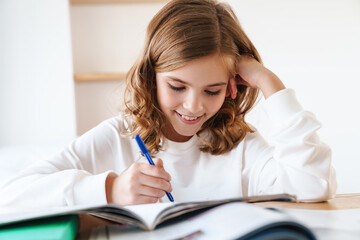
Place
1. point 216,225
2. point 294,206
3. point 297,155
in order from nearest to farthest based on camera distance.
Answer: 1. point 216,225
2. point 294,206
3. point 297,155

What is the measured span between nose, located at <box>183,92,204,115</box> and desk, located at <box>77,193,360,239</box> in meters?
0.33

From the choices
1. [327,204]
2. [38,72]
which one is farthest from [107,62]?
[327,204]

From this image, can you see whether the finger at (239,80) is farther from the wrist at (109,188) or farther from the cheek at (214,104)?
the wrist at (109,188)

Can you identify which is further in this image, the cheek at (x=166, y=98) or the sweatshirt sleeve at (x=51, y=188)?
the cheek at (x=166, y=98)

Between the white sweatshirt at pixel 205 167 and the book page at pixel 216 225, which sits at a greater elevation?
the book page at pixel 216 225

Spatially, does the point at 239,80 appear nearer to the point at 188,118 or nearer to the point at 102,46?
the point at 188,118

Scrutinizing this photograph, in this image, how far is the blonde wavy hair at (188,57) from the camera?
3.21ft

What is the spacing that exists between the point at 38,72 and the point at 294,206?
6.01ft

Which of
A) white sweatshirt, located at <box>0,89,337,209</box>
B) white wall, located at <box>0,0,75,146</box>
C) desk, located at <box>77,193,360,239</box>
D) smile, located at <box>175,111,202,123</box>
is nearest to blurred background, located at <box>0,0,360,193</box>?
white wall, located at <box>0,0,75,146</box>

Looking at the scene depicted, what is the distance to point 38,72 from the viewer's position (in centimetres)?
214

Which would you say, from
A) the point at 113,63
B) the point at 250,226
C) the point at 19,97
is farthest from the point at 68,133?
the point at 250,226

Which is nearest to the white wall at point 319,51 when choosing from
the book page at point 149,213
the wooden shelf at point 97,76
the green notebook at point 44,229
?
the wooden shelf at point 97,76

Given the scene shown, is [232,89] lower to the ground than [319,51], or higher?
lower

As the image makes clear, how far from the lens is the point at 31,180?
0.85m
